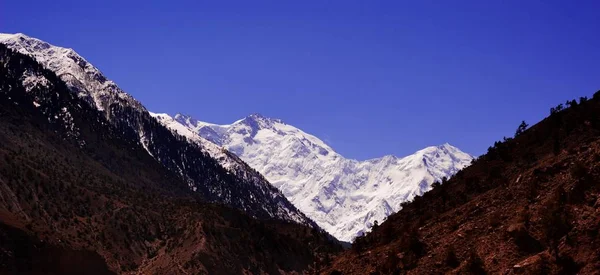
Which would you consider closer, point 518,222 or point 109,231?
point 518,222

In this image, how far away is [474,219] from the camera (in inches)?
1384

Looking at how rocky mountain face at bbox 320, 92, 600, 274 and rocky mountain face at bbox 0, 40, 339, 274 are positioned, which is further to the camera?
rocky mountain face at bbox 0, 40, 339, 274

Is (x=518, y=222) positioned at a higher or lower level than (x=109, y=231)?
lower

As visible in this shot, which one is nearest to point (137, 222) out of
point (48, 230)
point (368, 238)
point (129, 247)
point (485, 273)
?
point (129, 247)

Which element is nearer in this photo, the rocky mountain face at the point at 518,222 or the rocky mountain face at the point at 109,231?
the rocky mountain face at the point at 518,222

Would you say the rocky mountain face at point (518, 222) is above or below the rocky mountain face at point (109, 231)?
below

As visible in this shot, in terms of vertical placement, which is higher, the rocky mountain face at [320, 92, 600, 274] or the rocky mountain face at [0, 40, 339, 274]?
the rocky mountain face at [0, 40, 339, 274]

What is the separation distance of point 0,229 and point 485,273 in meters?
87.1

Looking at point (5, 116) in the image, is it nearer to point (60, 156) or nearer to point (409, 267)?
point (60, 156)

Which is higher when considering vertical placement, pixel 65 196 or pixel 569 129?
pixel 65 196

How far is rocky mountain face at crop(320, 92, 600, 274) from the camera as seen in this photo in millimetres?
26484

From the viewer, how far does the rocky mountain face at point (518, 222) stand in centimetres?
2648

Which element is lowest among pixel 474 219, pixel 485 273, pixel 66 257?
pixel 485 273

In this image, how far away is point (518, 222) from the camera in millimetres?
30172
